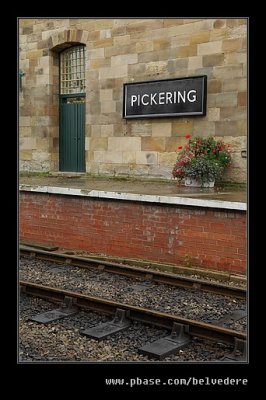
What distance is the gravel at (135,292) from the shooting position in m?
6.55

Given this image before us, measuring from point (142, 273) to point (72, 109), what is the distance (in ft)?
28.6

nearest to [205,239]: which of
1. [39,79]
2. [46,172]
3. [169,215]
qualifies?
[169,215]

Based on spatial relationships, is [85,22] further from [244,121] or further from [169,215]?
[169,215]

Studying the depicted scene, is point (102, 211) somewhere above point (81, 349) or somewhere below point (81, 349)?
above

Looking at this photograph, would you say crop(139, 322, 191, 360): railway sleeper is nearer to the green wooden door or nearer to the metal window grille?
the green wooden door

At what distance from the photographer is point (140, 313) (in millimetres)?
6164

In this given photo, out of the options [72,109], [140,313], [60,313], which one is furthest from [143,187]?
[140,313]

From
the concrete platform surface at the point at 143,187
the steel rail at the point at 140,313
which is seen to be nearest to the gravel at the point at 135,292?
the steel rail at the point at 140,313

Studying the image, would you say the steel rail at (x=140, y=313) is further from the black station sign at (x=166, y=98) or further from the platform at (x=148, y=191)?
the black station sign at (x=166, y=98)

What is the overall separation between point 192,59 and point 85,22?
13.2ft

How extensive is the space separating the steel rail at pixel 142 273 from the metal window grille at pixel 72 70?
6.94 m

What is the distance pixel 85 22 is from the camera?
47.9 ft

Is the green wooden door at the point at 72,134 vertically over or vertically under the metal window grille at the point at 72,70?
under

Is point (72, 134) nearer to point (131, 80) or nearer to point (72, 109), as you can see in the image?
point (72, 109)
